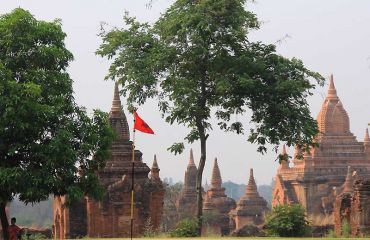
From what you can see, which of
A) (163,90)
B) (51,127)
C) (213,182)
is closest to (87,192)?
(51,127)

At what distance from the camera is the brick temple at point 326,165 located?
58.1 meters

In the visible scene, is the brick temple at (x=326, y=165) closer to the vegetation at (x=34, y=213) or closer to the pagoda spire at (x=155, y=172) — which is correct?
the pagoda spire at (x=155, y=172)

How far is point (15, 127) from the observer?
20.0 meters

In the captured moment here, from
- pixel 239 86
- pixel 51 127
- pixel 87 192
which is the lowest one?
pixel 87 192

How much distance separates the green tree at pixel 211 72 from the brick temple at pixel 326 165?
1209 inches

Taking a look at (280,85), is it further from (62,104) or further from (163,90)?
(62,104)

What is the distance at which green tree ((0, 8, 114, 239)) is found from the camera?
20.0m

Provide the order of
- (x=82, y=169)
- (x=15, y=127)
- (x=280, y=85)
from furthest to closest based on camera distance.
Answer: (x=280, y=85)
(x=82, y=169)
(x=15, y=127)

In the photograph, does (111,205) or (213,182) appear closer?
(111,205)

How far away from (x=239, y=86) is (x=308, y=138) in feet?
9.03

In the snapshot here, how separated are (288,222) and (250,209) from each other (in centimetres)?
3134

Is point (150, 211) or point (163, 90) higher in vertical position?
point (163, 90)

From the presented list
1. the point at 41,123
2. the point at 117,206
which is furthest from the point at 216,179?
the point at 41,123

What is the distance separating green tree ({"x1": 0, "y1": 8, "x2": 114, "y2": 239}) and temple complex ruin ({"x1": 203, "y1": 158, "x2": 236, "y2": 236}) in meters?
30.0
